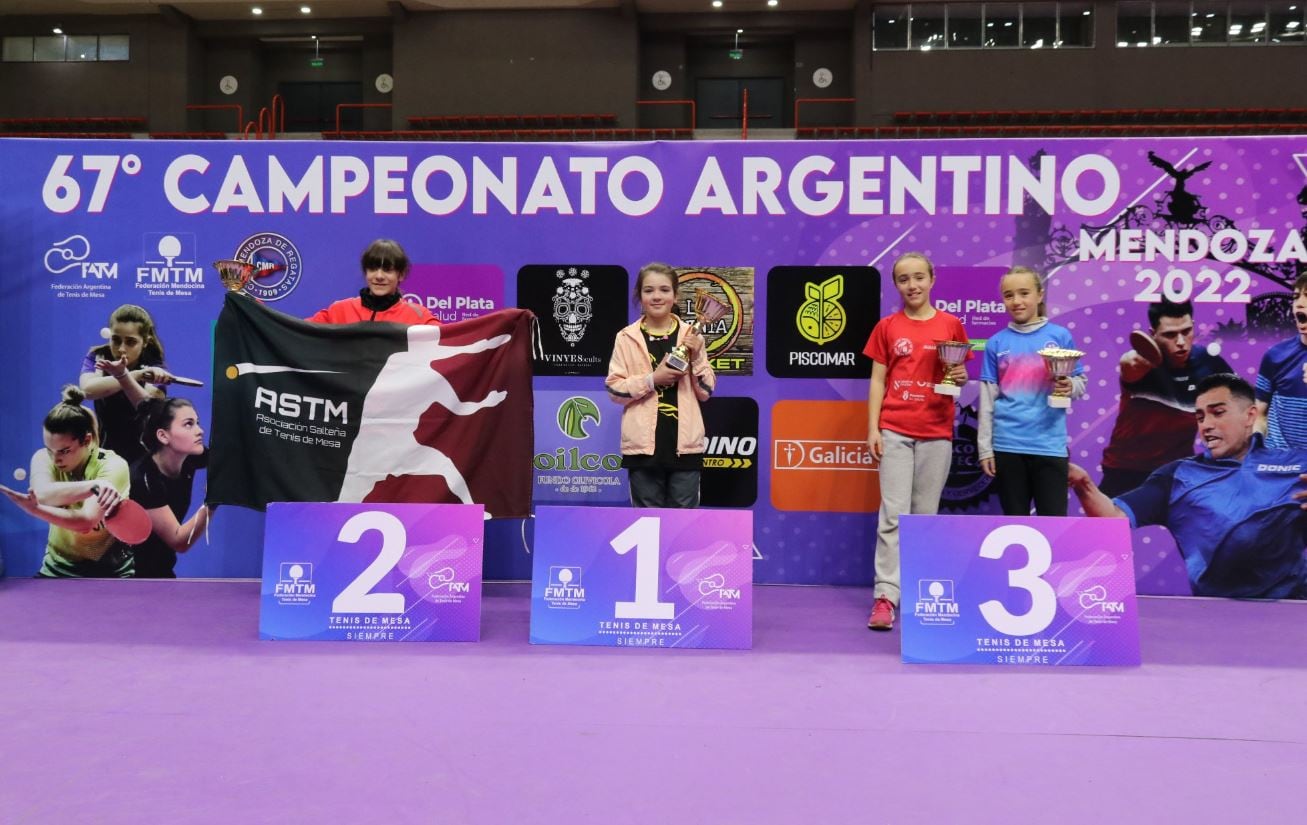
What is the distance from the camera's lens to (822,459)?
504 cm

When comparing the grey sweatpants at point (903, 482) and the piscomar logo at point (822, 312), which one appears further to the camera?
the piscomar logo at point (822, 312)

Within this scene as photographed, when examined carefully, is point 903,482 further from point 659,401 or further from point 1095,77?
point 1095,77

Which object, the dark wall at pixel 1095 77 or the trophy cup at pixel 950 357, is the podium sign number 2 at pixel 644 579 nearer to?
the trophy cup at pixel 950 357

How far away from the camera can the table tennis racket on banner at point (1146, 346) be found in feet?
16.0

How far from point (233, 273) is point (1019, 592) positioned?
3941mm

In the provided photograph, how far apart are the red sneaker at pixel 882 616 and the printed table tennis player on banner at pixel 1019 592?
46 cm

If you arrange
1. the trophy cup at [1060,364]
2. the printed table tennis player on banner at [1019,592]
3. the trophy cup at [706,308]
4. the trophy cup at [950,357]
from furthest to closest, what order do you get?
the trophy cup at [706,308] → the trophy cup at [950,357] → the trophy cup at [1060,364] → the printed table tennis player on banner at [1019,592]

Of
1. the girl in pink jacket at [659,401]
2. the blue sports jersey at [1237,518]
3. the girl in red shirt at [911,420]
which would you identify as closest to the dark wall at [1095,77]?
the blue sports jersey at [1237,518]

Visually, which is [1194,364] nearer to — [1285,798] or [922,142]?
[922,142]

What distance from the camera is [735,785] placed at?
2.49 m

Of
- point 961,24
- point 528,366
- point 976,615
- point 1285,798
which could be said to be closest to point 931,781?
point 1285,798

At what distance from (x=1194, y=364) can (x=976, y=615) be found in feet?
7.01

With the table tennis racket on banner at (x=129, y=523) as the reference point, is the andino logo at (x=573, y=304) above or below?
above

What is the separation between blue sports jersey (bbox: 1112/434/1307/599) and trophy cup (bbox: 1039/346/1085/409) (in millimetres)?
1167
